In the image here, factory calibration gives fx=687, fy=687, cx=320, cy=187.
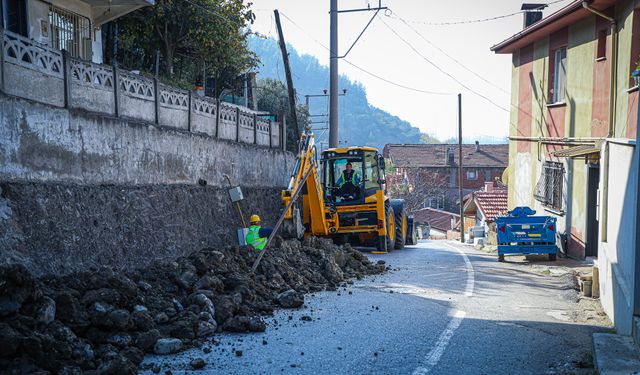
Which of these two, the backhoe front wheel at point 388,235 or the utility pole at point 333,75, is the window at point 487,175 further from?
the backhoe front wheel at point 388,235

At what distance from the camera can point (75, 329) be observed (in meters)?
7.63

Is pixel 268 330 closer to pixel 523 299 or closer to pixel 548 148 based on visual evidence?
pixel 523 299

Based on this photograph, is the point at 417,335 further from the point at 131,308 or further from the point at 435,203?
the point at 435,203

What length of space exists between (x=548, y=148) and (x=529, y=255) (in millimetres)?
5057

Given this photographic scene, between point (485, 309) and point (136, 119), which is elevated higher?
point (136, 119)

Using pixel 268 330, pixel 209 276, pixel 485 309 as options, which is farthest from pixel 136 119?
pixel 485 309

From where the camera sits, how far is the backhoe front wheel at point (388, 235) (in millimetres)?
21112

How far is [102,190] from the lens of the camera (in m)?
11.6

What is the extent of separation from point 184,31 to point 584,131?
1327 cm

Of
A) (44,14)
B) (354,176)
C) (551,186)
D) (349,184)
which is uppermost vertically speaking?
(44,14)

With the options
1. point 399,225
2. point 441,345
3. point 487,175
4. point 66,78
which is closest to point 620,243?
point 441,345

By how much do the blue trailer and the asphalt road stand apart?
476 cm

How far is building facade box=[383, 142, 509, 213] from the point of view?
67625 mm

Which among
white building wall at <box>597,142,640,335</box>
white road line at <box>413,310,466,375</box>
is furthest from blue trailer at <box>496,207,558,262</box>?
white road line at <box>413,310,466,375</box>
